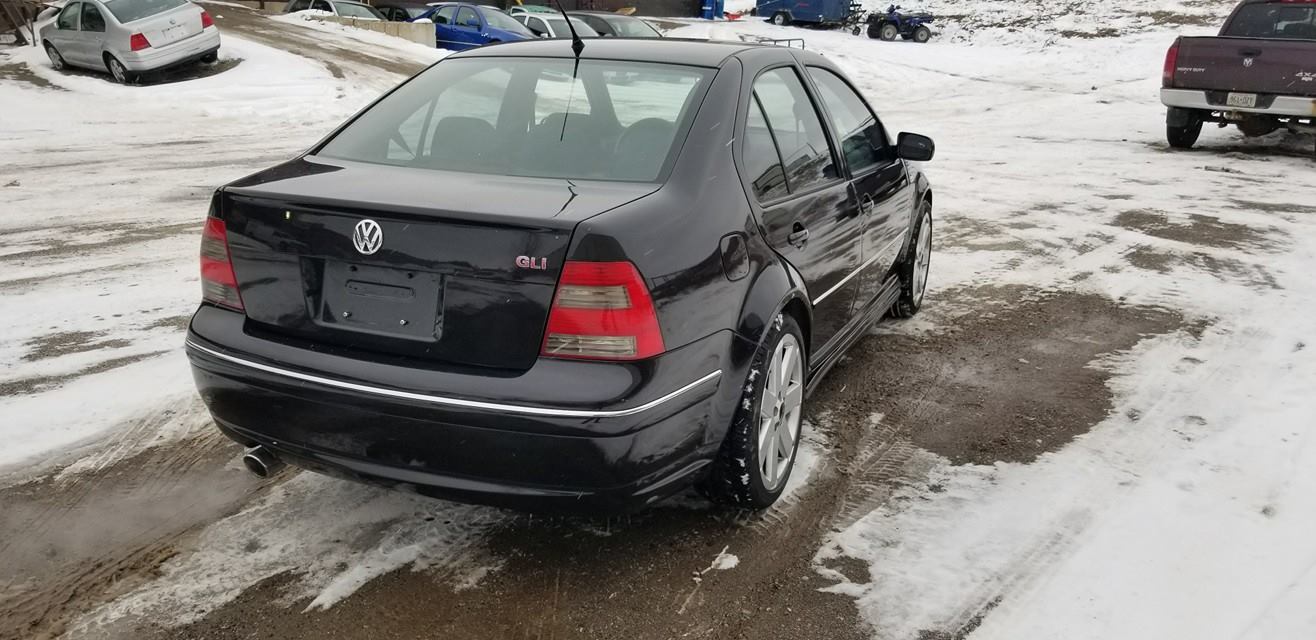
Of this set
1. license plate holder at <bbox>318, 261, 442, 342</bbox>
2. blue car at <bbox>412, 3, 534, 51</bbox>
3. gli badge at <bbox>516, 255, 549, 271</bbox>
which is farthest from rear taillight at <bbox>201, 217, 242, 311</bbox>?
blue car at <bbox>412, 3, 534, 51</bbox>

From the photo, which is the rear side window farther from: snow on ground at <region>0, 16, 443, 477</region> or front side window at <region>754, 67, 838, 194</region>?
snow on ground at <region>0, 16, 443, 477</region>

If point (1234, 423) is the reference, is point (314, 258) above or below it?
above

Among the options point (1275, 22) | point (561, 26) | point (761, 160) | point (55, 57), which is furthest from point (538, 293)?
point (561, 26)

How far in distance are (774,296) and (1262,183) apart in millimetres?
9264

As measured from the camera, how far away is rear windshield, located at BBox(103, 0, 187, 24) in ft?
55.0

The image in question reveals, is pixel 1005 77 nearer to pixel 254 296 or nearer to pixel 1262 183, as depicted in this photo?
pixel 1262 183

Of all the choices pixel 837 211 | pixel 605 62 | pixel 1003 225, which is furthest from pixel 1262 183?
pixel 605 62

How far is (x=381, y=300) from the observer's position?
2.74 meters

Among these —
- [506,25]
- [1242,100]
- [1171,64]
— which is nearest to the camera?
[1242,100]

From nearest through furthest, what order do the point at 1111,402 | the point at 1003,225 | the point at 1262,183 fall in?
1. the point at 1111,402
2. the point at 1003,225
3. the point at 1262,183

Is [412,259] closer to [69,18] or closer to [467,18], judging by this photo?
[69,18]

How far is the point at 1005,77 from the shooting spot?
26.4m

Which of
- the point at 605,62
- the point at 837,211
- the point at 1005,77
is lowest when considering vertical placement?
the point at 1005,77

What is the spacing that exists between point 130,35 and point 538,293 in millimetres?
16565
